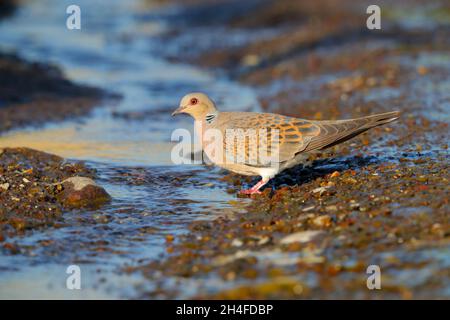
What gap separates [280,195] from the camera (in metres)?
6.71

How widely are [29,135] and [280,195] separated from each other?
440cm

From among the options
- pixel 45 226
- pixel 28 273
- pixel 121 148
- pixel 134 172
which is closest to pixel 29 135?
pixel 121 148

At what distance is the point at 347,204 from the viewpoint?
598cm

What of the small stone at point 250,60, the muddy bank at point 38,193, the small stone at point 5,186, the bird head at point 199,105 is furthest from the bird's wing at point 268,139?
the small stone at point 250,60

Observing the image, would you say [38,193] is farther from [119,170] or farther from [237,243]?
[237,243]

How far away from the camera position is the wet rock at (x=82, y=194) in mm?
6676

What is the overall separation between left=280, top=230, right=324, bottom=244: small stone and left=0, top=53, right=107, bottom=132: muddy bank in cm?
579

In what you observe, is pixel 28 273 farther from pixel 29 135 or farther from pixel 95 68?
pixel 95 68

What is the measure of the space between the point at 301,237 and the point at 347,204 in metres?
0.76

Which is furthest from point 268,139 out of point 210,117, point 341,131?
point 210,117

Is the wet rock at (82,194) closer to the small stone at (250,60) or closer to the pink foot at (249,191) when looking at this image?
the pink foot at (249,191)

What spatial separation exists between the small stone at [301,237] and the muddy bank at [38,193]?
1962 mm

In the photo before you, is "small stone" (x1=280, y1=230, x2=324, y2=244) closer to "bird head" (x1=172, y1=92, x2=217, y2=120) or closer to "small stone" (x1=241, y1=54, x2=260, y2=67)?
"bird head" (x1=172, y1=92, x2=217, y2=120)

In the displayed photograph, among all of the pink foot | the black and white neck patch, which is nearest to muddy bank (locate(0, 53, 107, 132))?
the black and white neck patch
